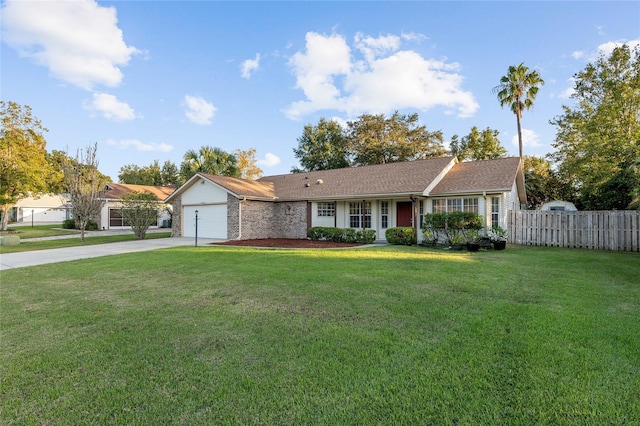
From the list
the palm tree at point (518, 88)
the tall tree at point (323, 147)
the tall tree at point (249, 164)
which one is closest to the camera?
the palm tree at point (518, 88)

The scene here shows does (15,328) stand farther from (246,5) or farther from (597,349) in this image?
(246,5)

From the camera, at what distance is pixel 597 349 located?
329 centimetres

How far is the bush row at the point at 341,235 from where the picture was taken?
1544 cm

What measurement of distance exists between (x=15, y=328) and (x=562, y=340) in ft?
22.3

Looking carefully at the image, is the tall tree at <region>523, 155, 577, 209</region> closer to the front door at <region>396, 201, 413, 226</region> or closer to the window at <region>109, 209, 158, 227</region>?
the front door at <region>396, 201, 413, 226</region>

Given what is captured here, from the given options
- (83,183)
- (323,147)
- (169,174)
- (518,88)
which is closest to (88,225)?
(83,183)

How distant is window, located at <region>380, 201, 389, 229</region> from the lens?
54.4 ft

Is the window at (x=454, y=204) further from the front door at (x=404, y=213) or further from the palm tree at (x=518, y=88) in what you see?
the palm tree at (x=518, y=88)

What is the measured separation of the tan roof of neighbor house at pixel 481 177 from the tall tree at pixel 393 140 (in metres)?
13.7

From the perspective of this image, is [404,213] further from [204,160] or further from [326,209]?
[204,160]

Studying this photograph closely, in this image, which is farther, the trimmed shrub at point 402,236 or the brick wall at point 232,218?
the brick wall at point 232,218

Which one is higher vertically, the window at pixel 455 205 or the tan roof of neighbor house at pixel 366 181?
the tan roof of neighbor house at pixel 366 181

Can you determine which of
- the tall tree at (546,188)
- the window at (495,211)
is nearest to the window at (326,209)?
the window at (495,211)

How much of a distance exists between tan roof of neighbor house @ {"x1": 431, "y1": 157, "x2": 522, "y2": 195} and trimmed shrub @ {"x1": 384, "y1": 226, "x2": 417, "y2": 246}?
2229 mm
